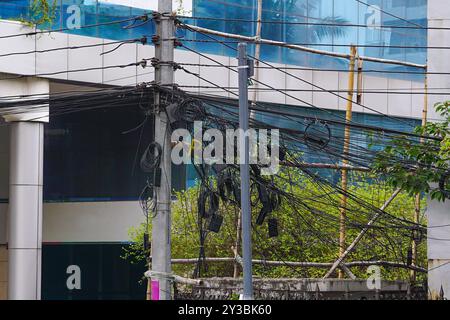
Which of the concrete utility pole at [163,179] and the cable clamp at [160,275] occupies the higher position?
the concrete utility pole at [163,179]

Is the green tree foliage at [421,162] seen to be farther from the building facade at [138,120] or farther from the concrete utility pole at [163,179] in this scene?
the building facade at [138,120]

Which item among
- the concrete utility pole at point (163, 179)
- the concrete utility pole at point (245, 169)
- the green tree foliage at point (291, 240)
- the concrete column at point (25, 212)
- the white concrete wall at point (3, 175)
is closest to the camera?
the concrete utility pole at point (245, 169)

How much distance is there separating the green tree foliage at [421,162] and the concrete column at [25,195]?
923 centimetres

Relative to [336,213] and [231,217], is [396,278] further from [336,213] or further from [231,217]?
[231,217]

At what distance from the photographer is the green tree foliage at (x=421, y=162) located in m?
19.4

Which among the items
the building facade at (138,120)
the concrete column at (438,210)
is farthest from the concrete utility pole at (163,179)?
the building facade at (138,120)

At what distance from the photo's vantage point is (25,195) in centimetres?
2616

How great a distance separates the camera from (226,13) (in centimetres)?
3058

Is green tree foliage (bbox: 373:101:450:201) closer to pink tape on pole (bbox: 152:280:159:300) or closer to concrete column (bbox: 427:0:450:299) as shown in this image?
concrete column (bbox: 427:0:450:299)

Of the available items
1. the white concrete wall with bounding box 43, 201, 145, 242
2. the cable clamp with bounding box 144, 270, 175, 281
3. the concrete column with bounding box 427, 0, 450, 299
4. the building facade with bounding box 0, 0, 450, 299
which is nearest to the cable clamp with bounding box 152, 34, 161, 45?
the cable clamp with bounding box 144, 270, 175, 281

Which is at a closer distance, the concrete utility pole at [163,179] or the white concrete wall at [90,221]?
the concrete utility pole at [163,179]

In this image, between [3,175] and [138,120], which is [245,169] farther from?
[3,175]
